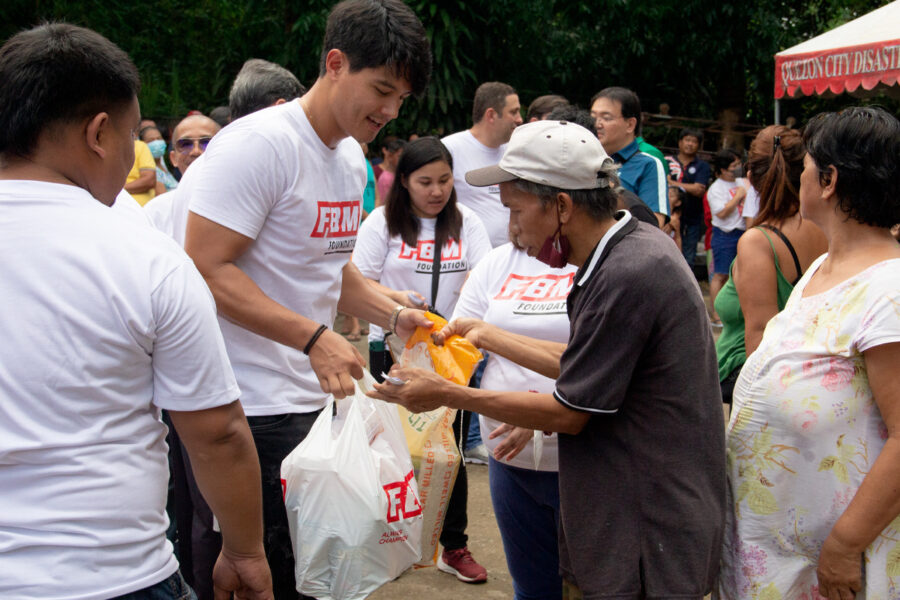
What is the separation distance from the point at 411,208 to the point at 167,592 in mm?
3285

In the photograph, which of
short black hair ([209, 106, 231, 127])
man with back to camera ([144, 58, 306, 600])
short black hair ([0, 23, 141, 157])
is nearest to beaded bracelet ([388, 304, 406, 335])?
man with back to camera ([144, 58, 306, 600])

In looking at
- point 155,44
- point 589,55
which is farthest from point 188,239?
point 155,44

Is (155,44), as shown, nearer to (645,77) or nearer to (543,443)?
(645,77)

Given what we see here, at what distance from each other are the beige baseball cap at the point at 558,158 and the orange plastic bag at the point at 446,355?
0.69m

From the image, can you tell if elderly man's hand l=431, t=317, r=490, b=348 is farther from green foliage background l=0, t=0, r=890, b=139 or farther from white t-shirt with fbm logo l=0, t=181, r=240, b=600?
green foliage background l=0, t=0, r=890, b=139

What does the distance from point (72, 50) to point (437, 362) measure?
153cm

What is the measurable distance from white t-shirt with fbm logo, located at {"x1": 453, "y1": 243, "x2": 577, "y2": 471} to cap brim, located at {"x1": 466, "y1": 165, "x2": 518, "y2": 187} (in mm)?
510

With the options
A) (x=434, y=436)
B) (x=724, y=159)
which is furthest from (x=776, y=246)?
(x=724, y=159)

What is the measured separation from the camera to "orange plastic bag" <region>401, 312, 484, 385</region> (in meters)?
2.73

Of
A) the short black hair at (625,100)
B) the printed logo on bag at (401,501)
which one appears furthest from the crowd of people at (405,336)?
the short black hair at (625,100)

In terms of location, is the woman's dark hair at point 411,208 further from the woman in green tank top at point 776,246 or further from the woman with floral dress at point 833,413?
the woman with floral dress at point 833,413

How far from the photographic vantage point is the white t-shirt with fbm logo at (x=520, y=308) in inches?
113

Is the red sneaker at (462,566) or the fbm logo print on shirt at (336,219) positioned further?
the red sneaker at (462,566)

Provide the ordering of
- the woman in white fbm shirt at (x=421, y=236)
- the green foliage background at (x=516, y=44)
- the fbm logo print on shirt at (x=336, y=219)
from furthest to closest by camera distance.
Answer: the green foliage background at (x=516, y=44), the woman in white fbm shirt at (x=421, y=236), the fbm logo print on shirt at (x=336, y=219)
